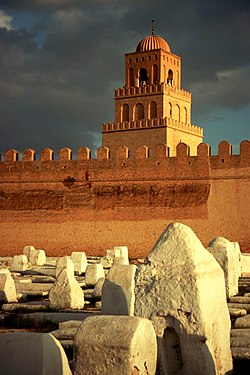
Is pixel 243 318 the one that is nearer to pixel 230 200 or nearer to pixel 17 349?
pixel 17 349

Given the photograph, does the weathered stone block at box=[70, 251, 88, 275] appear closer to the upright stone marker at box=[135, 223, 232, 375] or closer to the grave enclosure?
the grave enclosure

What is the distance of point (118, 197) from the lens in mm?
24219

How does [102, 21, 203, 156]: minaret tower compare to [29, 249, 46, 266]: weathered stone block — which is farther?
[102, 21, 203, 156]: minaret tower

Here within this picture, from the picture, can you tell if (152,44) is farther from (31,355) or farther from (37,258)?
(31,355)

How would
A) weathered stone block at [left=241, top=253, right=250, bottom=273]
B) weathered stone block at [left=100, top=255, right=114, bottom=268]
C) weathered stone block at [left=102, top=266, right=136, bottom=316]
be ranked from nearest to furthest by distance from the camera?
weathered stone block at [left=102, top=266, right=136, bottom=316], weathered stone block at [left=241, top=253, right=250, bottom=273], weathered stone block at [left=100, top=255, right=114, bottom=268]

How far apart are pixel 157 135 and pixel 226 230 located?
13377mm

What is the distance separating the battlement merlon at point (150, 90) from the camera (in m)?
36.3

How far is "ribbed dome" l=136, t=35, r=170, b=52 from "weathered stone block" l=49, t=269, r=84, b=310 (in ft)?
94.5

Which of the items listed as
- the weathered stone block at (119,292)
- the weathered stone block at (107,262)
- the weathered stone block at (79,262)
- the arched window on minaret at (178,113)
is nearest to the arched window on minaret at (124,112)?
the arched window on minaret at (178,113)

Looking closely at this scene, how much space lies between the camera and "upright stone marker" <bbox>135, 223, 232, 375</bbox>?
5.35 metres

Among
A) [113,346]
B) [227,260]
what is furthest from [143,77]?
[113,346]

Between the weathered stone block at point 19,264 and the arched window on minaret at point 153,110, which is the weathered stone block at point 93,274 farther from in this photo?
the arched window on minaret at point 153,110

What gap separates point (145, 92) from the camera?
121 ft

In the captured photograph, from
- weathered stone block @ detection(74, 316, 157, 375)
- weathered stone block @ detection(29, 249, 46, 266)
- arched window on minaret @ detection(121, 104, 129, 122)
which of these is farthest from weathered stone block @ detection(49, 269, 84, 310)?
arched window on minaret @ detection(121, 104, 129, 122)
